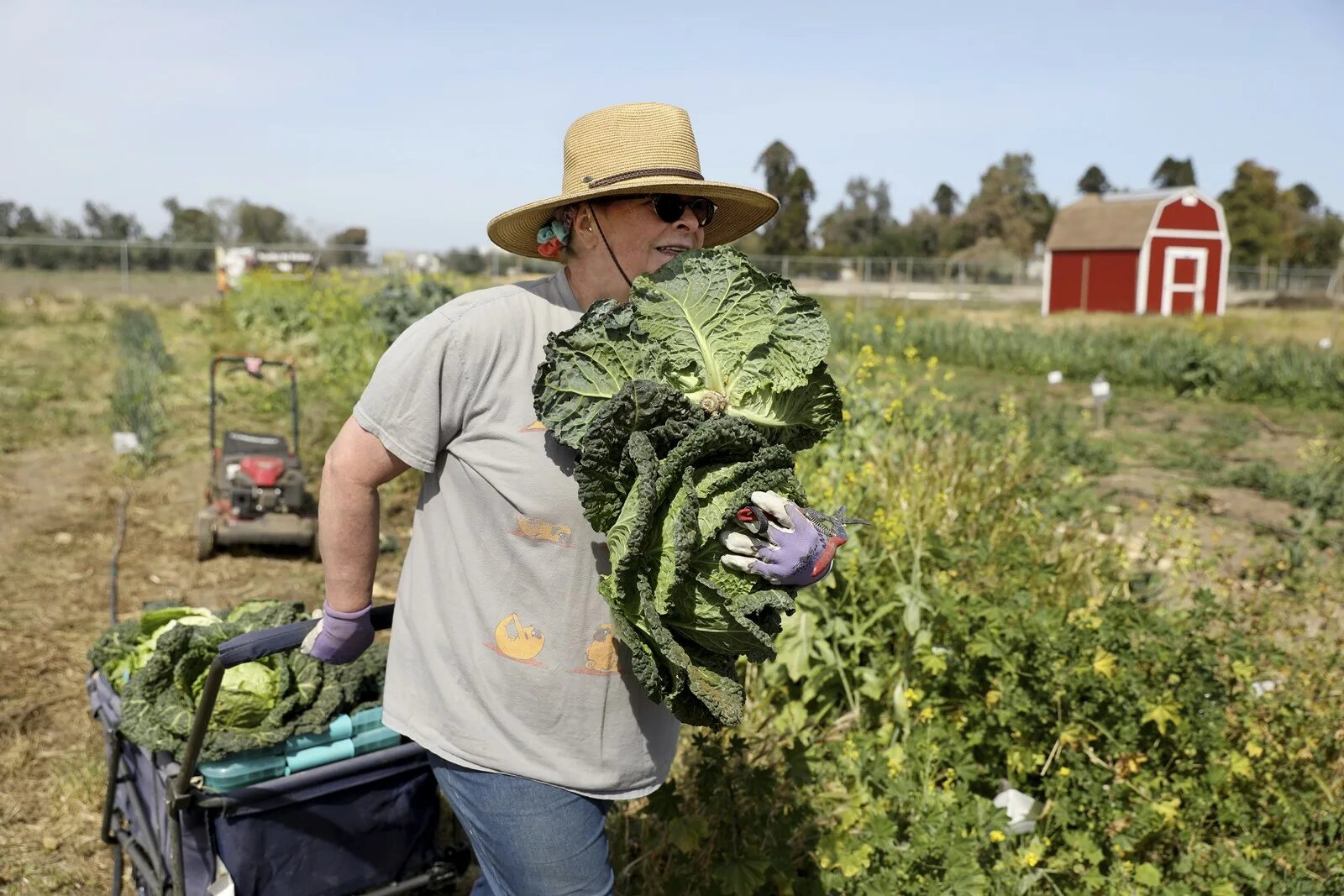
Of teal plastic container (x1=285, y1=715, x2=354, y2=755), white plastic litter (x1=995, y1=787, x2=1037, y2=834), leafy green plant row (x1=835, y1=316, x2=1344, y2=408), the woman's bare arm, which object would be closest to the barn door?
leafy green plant row (x1=835, y1=316, x2=1344, y2=408)

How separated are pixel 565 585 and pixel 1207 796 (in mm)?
2294

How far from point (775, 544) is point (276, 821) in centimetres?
155

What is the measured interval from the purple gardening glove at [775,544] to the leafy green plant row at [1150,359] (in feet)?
28.2

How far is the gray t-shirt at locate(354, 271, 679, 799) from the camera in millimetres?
1949

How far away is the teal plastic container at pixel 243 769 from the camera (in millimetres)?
2361

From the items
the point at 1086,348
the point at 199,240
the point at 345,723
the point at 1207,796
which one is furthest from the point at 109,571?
the point at 199,240

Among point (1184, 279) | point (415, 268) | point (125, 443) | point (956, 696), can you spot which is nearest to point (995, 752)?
point (956, 696)

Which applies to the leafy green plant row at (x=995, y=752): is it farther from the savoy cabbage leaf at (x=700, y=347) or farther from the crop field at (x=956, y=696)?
the savoy cabbage leaf at (x=700, y=347)

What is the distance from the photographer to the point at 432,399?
1932mm

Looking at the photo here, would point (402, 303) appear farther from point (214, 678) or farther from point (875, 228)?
point (875, 228)

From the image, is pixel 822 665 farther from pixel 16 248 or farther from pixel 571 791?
pixel 16 248

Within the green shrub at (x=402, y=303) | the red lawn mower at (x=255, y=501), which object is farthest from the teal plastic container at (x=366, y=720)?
the green shrub at (x=402, y=303)

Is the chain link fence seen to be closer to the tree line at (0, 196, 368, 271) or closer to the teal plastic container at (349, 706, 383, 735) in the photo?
the tree line at (0, 196, 368, 271)

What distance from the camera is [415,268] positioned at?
29594 mm
